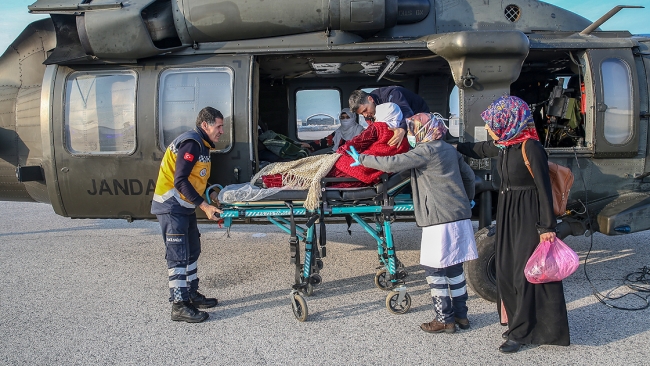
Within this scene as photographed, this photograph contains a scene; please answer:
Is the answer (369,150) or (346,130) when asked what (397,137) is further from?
(346,130)

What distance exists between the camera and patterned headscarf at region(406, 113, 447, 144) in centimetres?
376

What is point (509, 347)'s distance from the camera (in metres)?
3.51

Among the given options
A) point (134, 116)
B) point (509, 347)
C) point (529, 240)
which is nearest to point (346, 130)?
point (134, 116)

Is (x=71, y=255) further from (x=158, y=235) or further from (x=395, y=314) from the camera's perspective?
(x=395, y=314)

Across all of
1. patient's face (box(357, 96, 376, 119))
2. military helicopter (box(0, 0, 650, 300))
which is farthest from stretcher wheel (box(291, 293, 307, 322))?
patient's face (box(357, 96, 376, 119))

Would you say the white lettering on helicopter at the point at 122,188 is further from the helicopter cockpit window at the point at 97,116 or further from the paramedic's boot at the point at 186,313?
the paramedic's boot at the point at 186,313

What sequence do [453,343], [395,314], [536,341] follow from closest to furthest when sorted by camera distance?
[536,341], [453,343], [395,314]

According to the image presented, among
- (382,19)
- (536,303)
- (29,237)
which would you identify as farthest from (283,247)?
(29,237)

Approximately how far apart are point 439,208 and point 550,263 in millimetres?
881

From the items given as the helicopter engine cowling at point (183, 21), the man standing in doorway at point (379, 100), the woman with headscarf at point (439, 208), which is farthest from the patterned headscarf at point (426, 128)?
the helicopter engine cowling at point (183, 21)

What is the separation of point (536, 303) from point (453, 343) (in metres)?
0.71

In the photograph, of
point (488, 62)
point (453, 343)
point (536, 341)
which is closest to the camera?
point (536, 341)

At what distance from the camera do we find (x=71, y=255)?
657 centimetres

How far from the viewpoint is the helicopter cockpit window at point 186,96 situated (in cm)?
494
